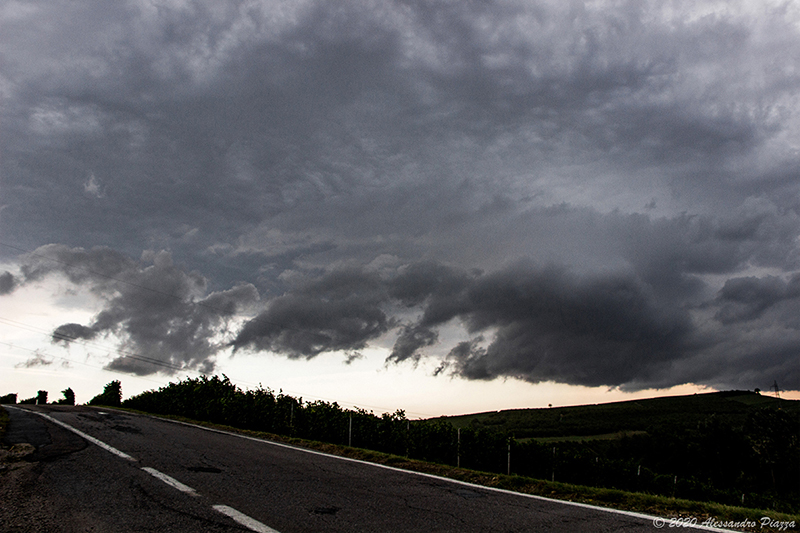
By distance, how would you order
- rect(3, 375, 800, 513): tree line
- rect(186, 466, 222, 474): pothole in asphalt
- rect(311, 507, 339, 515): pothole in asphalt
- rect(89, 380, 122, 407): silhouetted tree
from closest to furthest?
1. rect(311, 507, 339, 515): pothole in asphalt
2. rect(186, 466, 222, 474): pothole in asphalt
3. rect(3, 375, 800, 513): tree line
4. rect(89, 380, 122, 407): silhouetted tree

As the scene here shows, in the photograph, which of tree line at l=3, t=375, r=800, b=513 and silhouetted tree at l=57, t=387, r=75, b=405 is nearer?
tree line at l=3, t=375, r=800, b=513

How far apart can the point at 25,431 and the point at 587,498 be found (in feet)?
54.3

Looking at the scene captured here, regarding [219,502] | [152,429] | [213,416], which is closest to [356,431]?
[152,429]

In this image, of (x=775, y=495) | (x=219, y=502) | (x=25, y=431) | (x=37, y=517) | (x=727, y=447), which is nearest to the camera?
(x=37, y=517)

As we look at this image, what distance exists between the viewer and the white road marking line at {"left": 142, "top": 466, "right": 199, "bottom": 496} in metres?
7.14

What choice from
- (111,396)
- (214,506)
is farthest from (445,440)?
(111,396)

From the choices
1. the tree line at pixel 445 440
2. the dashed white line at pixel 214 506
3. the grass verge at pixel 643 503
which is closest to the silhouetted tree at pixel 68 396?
the tree line at pixel 445 440

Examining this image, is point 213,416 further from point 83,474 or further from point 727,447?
point 727,447

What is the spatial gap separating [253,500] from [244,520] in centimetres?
109

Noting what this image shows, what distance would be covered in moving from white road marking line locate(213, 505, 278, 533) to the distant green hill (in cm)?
9311

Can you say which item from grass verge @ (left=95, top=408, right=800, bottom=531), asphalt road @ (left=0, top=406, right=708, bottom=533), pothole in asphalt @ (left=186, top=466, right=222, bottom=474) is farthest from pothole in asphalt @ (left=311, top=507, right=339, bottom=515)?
grass verge @ (left=95, top=408, right=800, bottom=531)

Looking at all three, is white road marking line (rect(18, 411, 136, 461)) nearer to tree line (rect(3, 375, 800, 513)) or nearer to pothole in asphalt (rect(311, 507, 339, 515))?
pothole in asphalt (rect(311, 507, 339, 515))

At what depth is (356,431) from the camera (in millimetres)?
21578

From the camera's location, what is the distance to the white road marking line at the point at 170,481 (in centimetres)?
714
